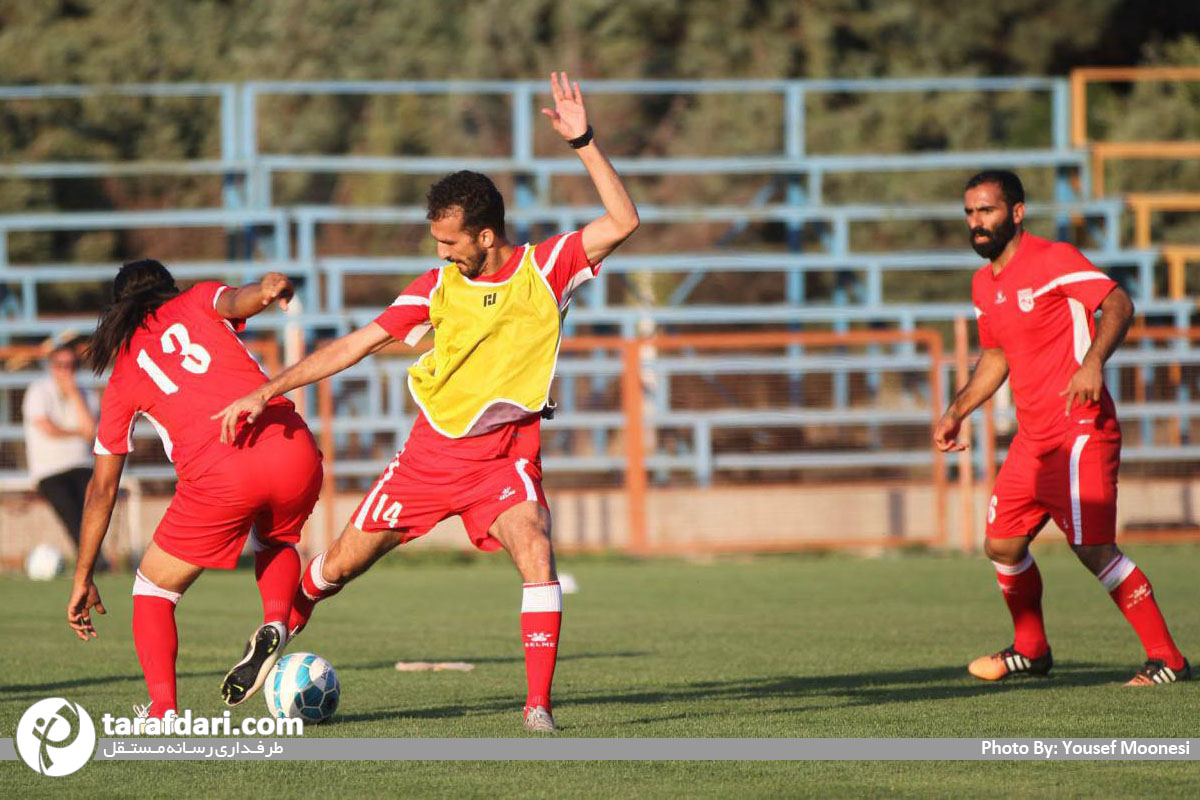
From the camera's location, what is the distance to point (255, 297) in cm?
589

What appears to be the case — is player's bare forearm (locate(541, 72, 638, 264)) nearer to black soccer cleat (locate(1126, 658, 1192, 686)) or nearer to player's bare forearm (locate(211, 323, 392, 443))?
player's bare forearm (locate(211, 323, 392, 443))

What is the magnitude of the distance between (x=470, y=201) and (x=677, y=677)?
111 inches

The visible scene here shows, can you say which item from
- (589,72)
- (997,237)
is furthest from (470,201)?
(589,72)

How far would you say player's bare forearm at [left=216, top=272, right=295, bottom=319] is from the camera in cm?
584

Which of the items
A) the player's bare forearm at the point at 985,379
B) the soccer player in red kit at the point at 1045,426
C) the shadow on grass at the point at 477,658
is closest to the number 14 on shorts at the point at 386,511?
the shadow on grass at the point at 477,658

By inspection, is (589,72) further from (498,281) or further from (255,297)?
(255,297)

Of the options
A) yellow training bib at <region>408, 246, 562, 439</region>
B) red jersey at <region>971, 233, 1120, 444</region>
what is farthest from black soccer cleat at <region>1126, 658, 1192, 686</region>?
yellow training bib at <region>408, 246, 562, 439</region>

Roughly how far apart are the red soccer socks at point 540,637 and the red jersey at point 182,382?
125cm

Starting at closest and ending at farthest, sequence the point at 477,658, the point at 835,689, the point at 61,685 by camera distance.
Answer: the point at 835,689 < the point at 61,685 < the point at 477,658

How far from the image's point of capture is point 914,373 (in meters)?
17.3

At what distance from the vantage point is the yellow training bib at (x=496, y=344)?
6.23 metres

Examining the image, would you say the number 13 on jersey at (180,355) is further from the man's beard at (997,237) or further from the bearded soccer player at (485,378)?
the man's beard at (997,237)

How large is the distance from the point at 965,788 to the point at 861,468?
1247cm

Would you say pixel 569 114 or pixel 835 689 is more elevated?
pixel 569 114
